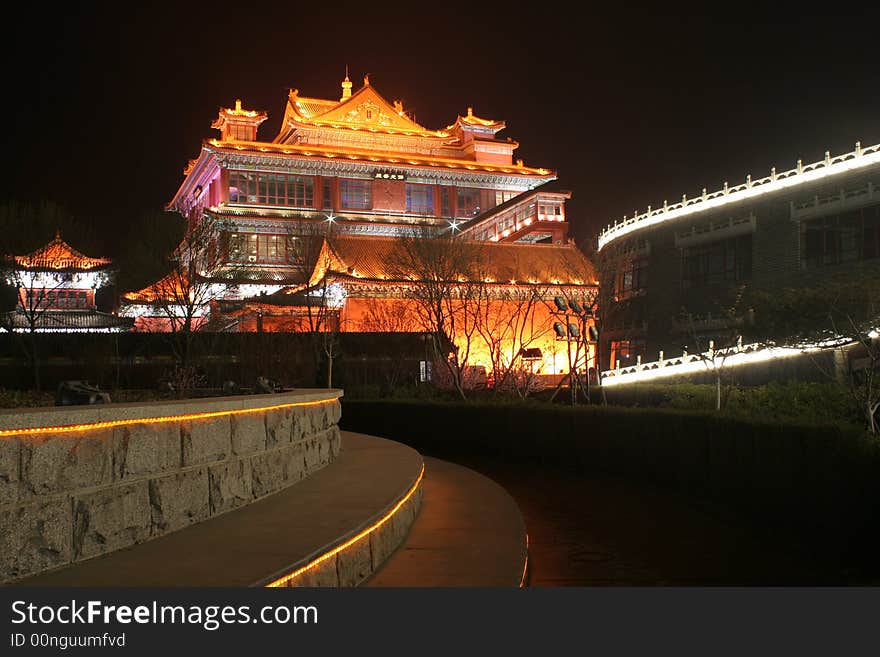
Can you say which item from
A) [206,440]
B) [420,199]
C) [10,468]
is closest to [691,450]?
[206,440]

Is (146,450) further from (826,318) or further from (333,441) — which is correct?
(826,318)

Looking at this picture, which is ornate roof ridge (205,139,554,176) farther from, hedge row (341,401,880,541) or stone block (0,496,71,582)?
stone block (0,496,71,582)

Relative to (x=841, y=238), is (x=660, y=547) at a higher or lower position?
lower

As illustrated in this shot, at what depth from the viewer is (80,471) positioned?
195 inches

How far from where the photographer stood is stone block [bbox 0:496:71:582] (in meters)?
4.46

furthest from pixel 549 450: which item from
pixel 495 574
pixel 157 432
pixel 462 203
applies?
pixel 462 203

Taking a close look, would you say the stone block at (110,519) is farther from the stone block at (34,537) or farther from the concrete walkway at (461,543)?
the concrete walkway at (461,543)

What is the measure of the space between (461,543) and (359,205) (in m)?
46.7

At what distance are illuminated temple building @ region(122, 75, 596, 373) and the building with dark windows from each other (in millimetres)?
2791

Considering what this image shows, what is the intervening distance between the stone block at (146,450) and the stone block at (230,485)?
0.63 m

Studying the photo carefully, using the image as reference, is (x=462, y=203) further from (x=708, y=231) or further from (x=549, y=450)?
(x=549, y=450)

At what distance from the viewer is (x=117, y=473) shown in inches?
207

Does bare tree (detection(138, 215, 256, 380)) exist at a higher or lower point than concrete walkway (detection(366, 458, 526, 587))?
higher

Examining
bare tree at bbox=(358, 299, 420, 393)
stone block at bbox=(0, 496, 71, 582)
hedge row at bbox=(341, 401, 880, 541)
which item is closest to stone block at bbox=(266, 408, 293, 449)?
stone block at bbox=(0, 496, 71, 582)
